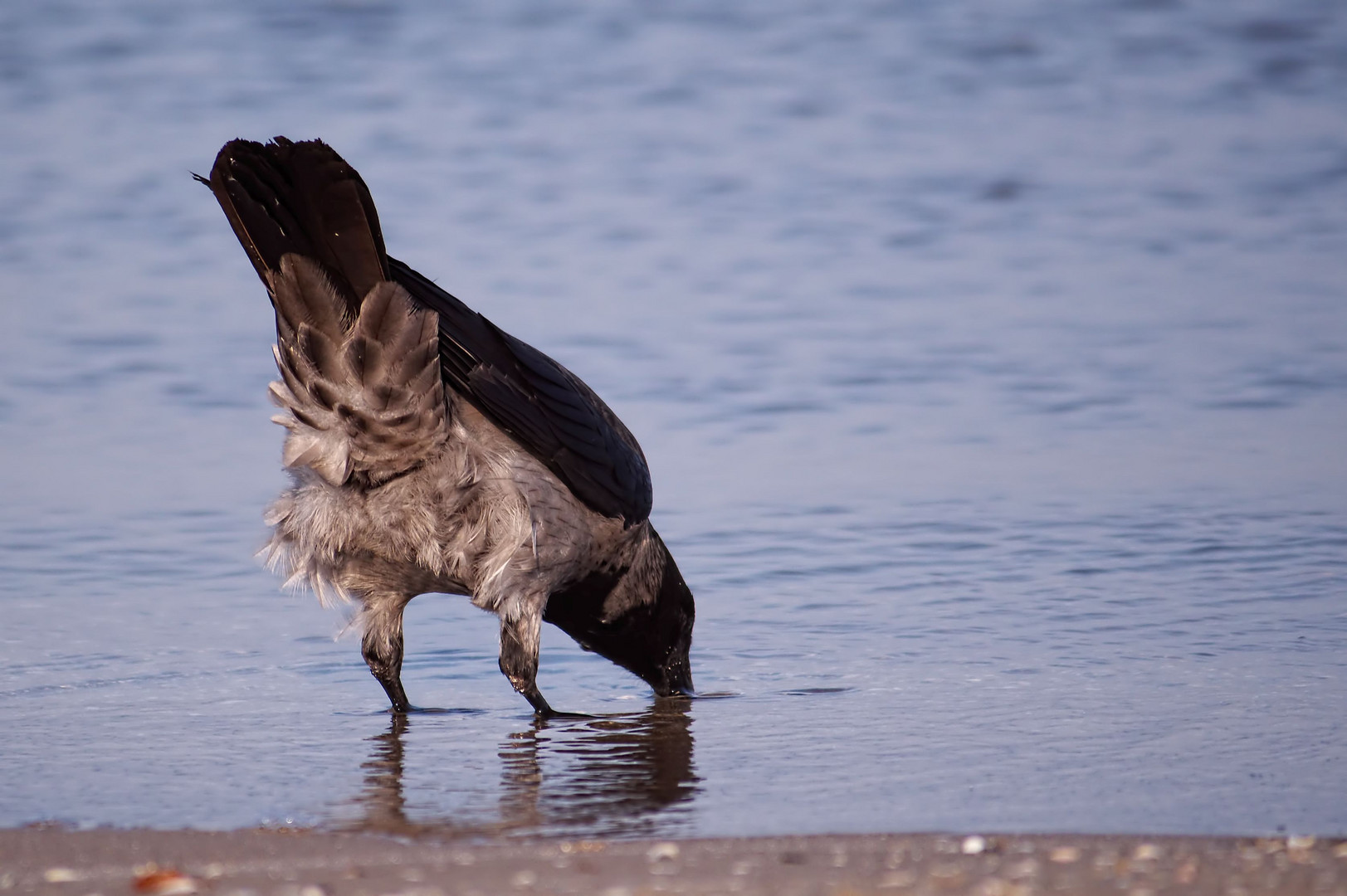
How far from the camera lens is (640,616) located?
6.17 meters

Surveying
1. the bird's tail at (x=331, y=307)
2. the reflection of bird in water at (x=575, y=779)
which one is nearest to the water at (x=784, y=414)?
the reflection of bird in water at (x=575, y=779)

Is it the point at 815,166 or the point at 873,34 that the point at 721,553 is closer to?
the point at 815,166

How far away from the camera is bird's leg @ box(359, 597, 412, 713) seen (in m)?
5.78

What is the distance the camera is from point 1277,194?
13.0 metres

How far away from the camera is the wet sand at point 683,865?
363cm

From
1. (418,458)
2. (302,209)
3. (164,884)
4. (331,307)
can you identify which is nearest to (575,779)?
(418,458)

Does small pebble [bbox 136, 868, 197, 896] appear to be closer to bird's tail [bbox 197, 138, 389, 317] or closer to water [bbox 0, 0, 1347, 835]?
water [bbox 0, 0, 1347, 835]

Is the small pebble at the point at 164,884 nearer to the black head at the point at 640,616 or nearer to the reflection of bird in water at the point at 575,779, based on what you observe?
the reflection of bird in water at the point at 575,779

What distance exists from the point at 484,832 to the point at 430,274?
7705 mm

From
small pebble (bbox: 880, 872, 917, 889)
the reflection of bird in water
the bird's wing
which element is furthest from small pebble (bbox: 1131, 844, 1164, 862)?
the bird's wing

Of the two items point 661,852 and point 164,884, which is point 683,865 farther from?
point 164,884

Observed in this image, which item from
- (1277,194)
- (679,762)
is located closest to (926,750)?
(679,762)

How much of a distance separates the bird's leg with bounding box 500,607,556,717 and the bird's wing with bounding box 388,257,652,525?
0.52 m

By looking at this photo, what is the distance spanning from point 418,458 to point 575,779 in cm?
129
